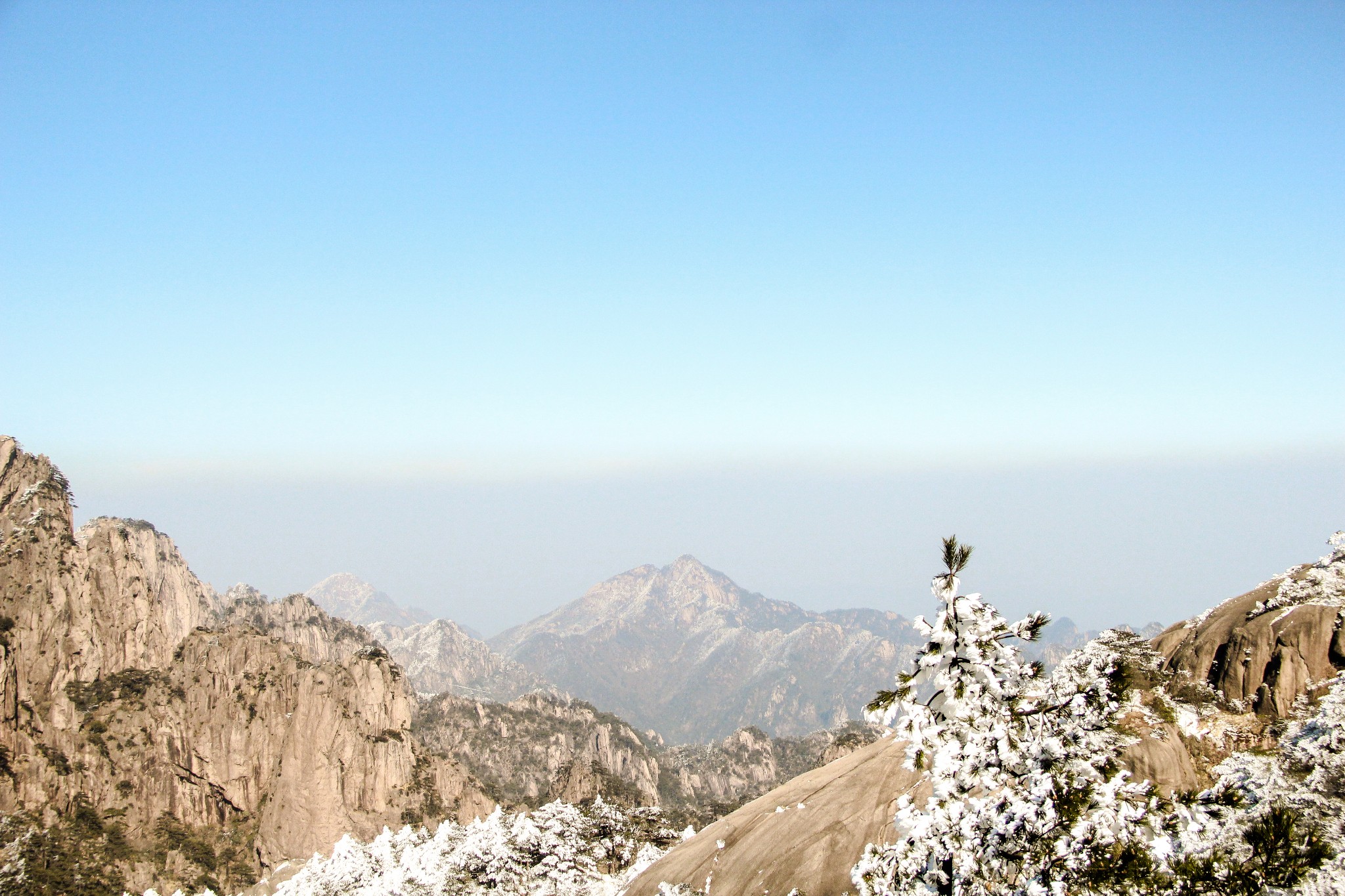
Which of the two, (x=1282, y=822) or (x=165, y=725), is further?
(x=165, y=725)

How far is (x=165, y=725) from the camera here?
484ft

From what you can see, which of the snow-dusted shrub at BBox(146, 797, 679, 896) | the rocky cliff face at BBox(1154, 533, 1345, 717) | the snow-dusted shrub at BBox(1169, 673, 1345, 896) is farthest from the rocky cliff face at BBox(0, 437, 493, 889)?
the snow-dusted shrub at BBox(1169, 673, 1345, 896)

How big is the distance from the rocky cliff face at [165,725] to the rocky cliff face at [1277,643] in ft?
469

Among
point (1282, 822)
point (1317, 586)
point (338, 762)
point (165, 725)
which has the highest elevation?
point (1282, 822)

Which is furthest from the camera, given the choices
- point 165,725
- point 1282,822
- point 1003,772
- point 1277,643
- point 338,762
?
point 338,762

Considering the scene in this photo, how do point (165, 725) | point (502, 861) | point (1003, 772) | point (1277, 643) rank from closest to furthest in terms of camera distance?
point (1003, 772) → point (1277, 643) → point (502, 861) → point (165, 725)

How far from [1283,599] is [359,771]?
152 metres

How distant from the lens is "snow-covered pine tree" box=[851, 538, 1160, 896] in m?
13.4

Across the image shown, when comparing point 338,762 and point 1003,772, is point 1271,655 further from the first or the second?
point 338,762

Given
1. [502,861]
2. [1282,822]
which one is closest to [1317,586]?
[1282,822]

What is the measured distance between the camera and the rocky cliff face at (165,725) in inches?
5177

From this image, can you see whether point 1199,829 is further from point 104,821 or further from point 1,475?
point 1,475

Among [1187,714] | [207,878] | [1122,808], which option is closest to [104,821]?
[207,878]

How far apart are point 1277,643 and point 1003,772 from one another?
162ft
